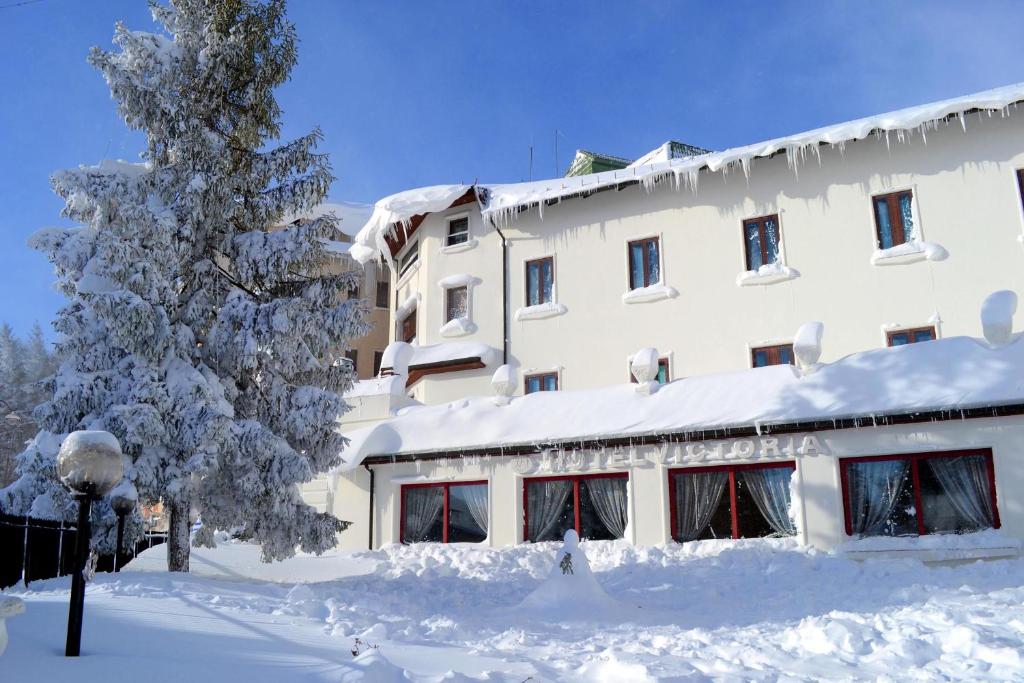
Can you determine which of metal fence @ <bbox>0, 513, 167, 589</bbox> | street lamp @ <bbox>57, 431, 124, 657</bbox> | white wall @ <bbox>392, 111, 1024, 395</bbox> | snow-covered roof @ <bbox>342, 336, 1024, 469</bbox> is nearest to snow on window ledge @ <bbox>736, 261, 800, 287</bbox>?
white wall @ <bbox>392, 111, 1024, 395</bbox>

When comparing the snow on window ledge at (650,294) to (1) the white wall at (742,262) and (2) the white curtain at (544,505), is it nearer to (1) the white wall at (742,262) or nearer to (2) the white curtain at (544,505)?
(1) the white wall at (742,262)

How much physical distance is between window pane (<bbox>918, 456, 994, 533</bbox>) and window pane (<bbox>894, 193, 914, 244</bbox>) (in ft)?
20.6

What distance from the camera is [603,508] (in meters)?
15.2

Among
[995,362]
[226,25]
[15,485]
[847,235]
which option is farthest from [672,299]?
[15,485]

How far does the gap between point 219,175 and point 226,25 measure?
2854mm

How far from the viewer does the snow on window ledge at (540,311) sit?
20.7 meters

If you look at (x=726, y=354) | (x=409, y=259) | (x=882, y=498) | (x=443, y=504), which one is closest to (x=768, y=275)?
(x=726, y=354)

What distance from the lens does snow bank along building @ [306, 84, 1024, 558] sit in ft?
42.6

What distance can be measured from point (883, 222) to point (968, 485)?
704cm

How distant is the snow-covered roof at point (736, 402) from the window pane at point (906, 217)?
13.6 feet

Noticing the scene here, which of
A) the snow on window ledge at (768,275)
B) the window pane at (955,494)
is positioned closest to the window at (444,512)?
the snow on window ledge at (768,275)

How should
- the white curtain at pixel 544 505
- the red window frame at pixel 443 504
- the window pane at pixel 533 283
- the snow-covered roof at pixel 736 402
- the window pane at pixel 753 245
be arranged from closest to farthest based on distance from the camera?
the snow-covered roof at pixel 736 402, the white curtain at pixel 544 505, the red window frame at pixel 443 504, the window pane at pixel 753 245, the window pane at pixel 533 283

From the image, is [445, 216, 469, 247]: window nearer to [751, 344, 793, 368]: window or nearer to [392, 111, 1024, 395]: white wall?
[392, 111, 1024, 395]: white wall

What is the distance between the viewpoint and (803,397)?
13867 millimetres
